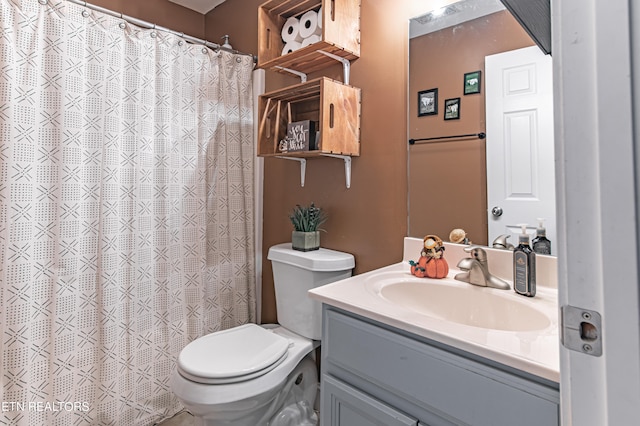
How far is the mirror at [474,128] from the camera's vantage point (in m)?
1.11

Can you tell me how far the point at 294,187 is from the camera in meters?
1.89

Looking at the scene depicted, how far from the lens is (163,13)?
7.41 ft

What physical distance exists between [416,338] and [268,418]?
2.98ft

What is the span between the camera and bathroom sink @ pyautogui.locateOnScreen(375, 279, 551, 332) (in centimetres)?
97

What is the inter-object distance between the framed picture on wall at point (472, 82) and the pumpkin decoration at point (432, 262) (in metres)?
0.55

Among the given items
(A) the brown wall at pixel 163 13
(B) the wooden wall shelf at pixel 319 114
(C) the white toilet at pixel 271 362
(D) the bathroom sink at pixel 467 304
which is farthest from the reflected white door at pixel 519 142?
(A) the brown wall at pixel 163 13

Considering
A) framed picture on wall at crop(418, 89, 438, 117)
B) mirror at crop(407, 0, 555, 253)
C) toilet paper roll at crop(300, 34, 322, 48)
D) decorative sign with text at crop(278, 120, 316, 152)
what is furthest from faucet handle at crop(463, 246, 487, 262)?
toilet paper roll at crop(300, 34, 322, 48)

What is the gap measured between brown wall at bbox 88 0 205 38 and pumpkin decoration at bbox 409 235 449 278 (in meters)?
2.21

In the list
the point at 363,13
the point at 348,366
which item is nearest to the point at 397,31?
the point at 363,13

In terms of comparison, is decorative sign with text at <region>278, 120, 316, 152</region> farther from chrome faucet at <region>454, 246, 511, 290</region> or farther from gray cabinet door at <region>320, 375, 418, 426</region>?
gray cabinet door at <region>320, 375, 418, 426</region>

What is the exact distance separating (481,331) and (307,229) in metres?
0.97

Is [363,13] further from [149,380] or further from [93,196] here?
[149,380]

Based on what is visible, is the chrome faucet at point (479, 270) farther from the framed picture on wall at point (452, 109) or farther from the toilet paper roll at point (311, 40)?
the toilet paper roll at point (311, 40)

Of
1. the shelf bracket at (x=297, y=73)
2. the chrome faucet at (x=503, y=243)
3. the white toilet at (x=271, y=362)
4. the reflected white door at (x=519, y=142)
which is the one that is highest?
the shelf bracket at (x=297, y=73)
